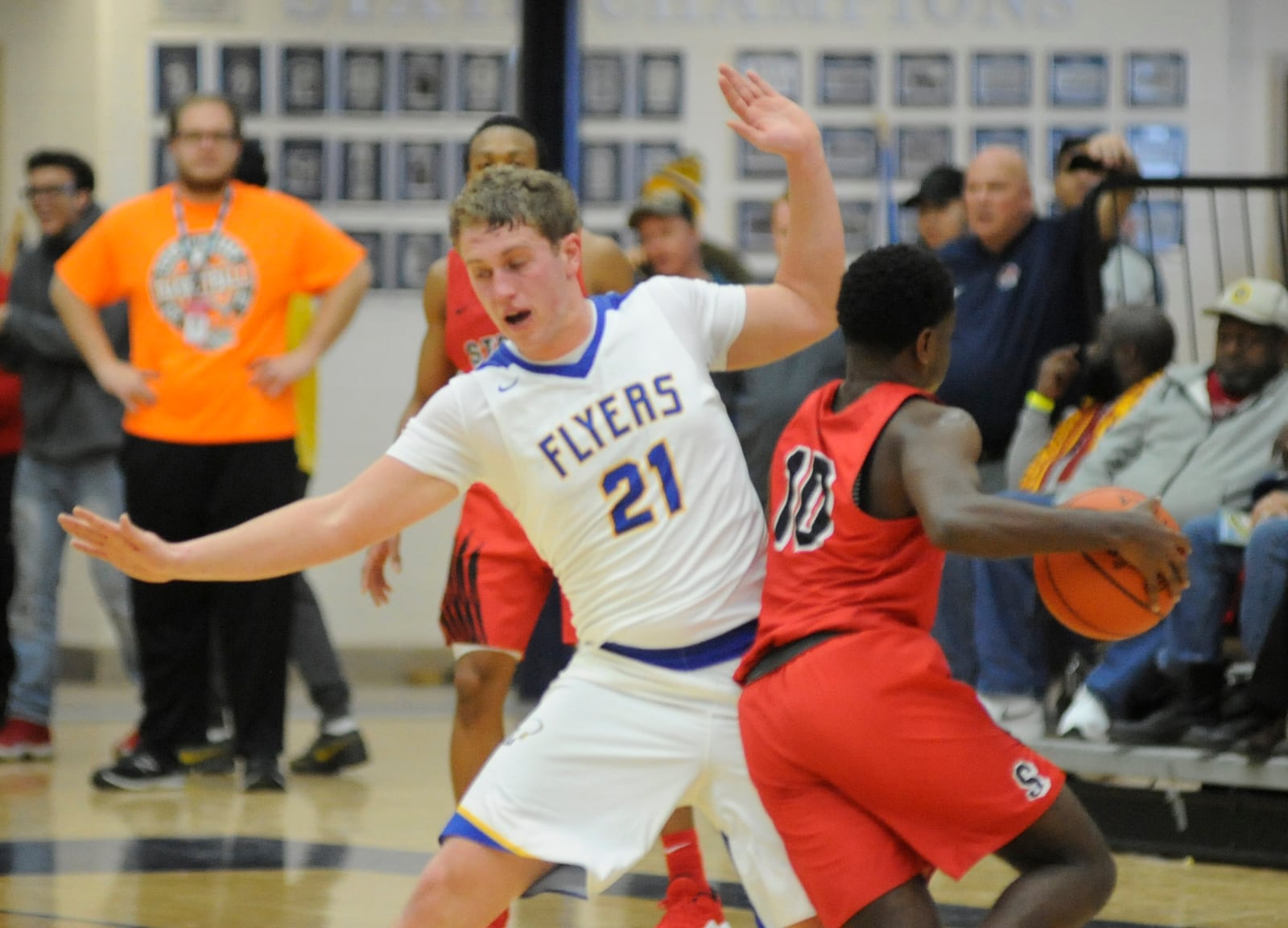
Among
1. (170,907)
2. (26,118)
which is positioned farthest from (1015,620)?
(26,118)

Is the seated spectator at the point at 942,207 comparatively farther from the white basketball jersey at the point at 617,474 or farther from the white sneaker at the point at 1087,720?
the white basketball jersey at the point at 617,474

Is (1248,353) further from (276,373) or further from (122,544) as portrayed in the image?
(122,544)

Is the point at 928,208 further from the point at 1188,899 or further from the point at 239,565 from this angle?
the point at 239,565

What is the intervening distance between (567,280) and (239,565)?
0.74m

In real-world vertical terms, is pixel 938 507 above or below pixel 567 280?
below

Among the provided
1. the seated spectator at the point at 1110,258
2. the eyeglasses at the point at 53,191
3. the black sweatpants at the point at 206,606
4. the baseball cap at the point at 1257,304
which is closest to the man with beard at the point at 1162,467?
the baseball cap at the point at 1257,304

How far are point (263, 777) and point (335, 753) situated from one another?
1.46 ft

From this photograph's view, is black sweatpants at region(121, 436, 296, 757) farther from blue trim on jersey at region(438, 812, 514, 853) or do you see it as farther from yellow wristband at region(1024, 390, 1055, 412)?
blue trim on jersey at region(438, 812, 514, 853)

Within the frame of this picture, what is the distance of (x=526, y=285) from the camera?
125 inches

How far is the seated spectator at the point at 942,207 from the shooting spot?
708cm

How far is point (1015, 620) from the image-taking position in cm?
599

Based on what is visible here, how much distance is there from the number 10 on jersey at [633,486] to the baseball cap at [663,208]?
344cm

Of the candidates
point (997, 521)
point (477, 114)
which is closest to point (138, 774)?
point (477, 114)

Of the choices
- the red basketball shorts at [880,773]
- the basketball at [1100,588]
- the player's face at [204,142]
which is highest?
the player's face at [204,142]
